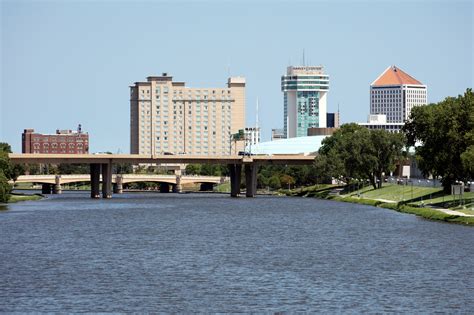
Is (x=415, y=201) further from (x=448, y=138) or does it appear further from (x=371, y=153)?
(x=371, y=153)

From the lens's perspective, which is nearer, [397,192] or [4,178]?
[4,178]

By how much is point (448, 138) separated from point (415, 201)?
13.5 meters

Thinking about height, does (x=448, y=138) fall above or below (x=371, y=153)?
above

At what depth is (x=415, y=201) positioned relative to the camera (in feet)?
471

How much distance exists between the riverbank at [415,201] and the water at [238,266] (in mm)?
2721

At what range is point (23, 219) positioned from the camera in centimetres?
12456

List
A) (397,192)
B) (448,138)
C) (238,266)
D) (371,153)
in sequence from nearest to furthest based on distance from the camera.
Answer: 1. (238,266)
2. (448,138)
3. (397,192)
4. (371,153)

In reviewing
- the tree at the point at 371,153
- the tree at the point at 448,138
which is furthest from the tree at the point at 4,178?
the tree at the point at 448,138

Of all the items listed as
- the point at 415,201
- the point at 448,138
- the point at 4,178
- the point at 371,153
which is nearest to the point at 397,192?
the point at 371,153

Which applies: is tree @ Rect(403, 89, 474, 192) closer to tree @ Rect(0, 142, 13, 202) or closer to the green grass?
the green grass

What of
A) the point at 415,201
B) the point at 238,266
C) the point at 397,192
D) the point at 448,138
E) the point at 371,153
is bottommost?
the point at 238,266

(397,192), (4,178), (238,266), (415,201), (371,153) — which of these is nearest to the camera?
(238,266)

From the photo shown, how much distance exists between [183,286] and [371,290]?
9912 mm

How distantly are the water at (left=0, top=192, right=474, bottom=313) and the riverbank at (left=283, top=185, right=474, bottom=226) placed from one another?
2721 millimetres
